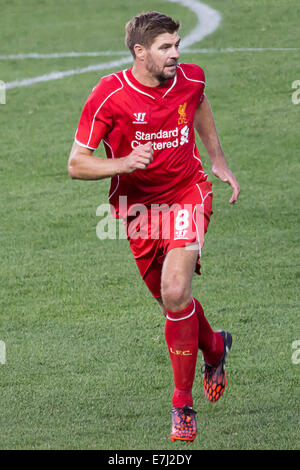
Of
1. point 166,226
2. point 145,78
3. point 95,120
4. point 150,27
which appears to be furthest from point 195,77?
point 166,226

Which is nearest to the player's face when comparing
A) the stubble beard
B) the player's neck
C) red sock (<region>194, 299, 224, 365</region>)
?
the stubble beard

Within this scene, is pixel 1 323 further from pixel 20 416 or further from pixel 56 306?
pixel 20 416

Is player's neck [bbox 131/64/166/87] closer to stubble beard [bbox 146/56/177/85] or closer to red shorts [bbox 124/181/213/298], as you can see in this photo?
stubble beard [bbox 146/56/177/85]

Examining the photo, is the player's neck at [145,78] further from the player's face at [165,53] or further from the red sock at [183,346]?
the red sock at [183,346]

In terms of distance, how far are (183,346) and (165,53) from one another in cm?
166

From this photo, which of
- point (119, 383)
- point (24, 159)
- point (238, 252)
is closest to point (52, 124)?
point (24, 159)

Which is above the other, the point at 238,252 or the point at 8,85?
the point at 8,85

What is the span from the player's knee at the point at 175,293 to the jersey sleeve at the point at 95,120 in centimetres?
87

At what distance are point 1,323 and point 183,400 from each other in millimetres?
2744

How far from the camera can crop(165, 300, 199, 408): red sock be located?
5789 mm

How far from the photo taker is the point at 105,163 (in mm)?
5555

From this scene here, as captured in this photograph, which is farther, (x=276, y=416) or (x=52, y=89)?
(x=52, y=89)

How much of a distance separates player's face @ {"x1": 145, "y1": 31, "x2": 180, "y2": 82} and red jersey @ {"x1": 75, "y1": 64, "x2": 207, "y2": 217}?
18 centimetres

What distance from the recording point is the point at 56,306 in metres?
8.48
